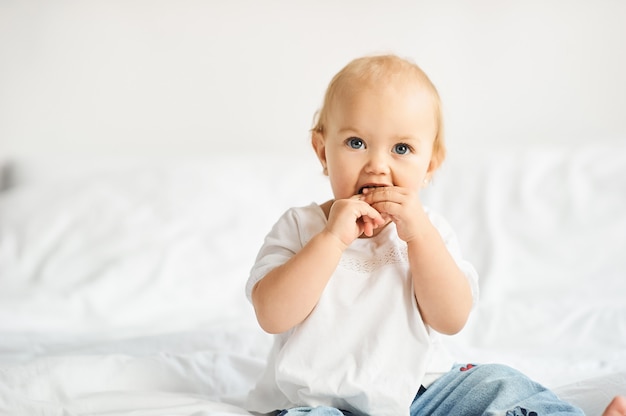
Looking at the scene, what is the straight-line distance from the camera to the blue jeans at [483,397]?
1047 millimetres

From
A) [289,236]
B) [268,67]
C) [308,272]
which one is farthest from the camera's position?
[268,67]

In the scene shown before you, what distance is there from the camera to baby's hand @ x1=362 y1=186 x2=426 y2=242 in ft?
3.59

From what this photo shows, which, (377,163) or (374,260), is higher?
(377,163)

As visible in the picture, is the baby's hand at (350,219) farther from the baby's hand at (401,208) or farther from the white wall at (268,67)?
the white wall at (268,67)

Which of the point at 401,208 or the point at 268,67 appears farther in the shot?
the point at 268,67

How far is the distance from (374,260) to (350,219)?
0.35 ft

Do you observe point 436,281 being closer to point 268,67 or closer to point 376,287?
point 376,287

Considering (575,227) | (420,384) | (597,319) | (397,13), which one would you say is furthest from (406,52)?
(420,384)

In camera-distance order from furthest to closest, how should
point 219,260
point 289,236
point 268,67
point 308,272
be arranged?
point 268,67 → point 219,260 → point 289,236 → point 308,272

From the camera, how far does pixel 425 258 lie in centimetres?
110

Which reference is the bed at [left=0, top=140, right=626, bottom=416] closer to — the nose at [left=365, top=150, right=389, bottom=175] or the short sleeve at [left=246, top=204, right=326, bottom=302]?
the short sleeve at [left=246, top=204, right=326, bottom=302]

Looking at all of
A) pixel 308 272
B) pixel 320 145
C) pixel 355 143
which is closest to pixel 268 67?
pixel 320 145

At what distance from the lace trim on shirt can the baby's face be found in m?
0.09

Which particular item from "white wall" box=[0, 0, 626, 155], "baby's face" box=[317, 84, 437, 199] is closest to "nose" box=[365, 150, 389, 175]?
"baby's face" box=[317, 84, 437, 199]
